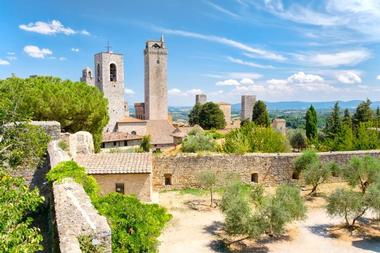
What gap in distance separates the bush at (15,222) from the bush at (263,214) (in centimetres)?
738

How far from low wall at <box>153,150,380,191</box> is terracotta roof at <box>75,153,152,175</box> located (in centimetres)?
249

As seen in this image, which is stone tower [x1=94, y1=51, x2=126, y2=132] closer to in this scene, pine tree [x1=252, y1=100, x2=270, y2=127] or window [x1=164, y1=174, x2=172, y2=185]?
pine tree [x1=252, y1=100, x2=270, y2=127]

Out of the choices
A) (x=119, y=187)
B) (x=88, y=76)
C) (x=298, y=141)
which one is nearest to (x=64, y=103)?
(x=119, y=187)

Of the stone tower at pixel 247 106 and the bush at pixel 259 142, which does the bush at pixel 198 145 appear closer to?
the bush at pixel 259 142

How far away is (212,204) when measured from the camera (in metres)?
16.0

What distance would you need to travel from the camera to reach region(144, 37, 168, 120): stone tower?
60875mm

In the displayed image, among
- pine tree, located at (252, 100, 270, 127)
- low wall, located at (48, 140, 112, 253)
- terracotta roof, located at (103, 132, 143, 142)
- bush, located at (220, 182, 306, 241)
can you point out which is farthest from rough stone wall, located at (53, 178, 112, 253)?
pine tree, located at (252, 100, 270, 127)

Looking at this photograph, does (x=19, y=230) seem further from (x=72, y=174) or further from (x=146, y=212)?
(x=72, y=174)

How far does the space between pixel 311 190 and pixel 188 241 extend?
9.32 metres

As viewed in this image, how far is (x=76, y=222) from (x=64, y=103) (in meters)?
15.8

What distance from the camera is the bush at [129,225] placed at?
6.42m

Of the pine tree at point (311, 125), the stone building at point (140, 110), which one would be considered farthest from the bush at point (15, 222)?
the stone building at point (140, 110)

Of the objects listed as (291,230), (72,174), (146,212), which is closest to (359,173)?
(291,230)

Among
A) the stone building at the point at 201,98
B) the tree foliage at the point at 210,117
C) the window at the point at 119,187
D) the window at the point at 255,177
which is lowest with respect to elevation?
the window at the point at 255,177
